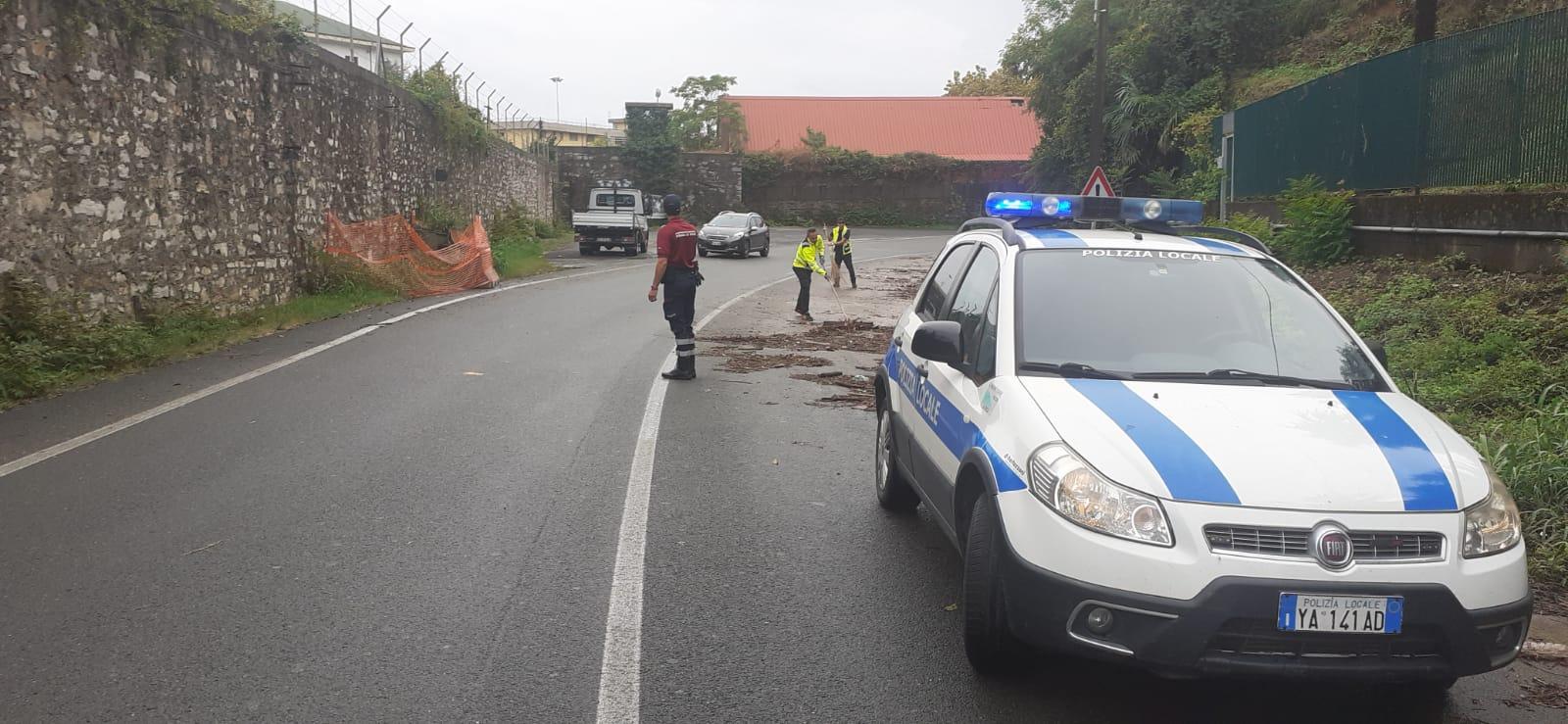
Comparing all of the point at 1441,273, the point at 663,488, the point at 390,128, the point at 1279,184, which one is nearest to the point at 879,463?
the point at 663,488

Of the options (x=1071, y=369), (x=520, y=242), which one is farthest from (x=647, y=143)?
(x=1071, y=369)

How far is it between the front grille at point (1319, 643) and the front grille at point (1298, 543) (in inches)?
8.4

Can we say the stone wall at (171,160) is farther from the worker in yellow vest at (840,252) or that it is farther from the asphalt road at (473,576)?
the worker in yellow vest at (840,252)

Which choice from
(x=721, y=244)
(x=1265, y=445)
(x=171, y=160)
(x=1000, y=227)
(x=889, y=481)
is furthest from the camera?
(x=721, y=244)

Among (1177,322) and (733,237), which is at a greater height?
(1177,322)

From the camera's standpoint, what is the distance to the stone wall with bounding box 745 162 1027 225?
2405 inches

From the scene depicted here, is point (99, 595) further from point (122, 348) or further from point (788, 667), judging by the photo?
point (122, 348)

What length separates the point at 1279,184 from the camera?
18703mm

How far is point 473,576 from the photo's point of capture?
5367mm

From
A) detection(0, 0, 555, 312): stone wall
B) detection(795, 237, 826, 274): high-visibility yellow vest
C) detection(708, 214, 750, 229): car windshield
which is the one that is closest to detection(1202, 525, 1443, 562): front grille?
detection(0, 0, 555, 312): stone wall

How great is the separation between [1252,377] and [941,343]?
1232mm

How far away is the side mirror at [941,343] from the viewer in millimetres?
5023

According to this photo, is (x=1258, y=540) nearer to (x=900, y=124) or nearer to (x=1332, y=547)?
(x=1332, y=547)

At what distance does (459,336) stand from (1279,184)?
41.5 feet
